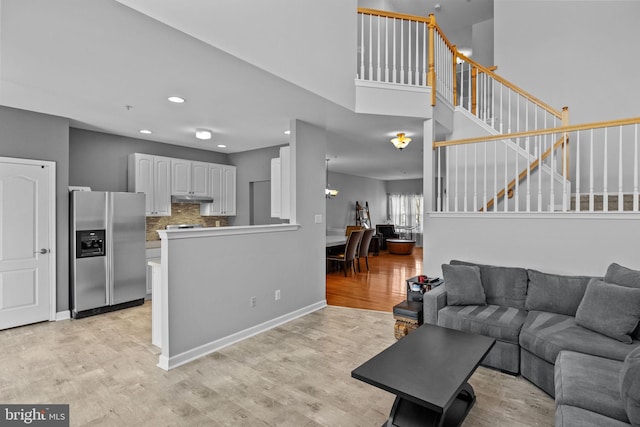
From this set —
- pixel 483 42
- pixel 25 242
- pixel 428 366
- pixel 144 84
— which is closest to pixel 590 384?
pixel 428 366

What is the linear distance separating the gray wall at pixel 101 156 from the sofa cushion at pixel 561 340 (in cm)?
578

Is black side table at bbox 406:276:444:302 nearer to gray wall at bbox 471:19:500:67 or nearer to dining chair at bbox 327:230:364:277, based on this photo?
dining chair at bbox 327:230:364:277

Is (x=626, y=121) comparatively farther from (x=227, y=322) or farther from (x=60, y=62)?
(x=60, y=62)

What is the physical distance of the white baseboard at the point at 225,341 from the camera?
2.90 metres

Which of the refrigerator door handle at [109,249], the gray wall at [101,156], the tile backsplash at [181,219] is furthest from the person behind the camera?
the tile backsplash at [181,219]

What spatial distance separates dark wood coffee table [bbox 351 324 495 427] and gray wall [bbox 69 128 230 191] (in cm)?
502

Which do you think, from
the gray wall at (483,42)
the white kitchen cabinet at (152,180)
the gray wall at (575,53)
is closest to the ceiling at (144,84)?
the white kitchen cabinet at (152,180)

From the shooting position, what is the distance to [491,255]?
12.0 ft

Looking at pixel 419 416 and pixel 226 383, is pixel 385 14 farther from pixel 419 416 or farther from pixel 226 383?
pixel 226 383

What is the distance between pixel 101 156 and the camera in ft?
16.4

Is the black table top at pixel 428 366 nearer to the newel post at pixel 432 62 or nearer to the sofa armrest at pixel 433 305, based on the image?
the sofa armrest at pixel 433 305

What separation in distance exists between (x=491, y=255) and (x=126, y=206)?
4.91m

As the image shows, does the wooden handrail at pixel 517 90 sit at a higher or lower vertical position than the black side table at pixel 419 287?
higher

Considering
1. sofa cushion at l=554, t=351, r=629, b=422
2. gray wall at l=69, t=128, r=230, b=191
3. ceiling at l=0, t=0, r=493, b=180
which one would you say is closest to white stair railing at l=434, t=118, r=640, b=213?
ceiling at l=0, t=0, r=493, b=180
